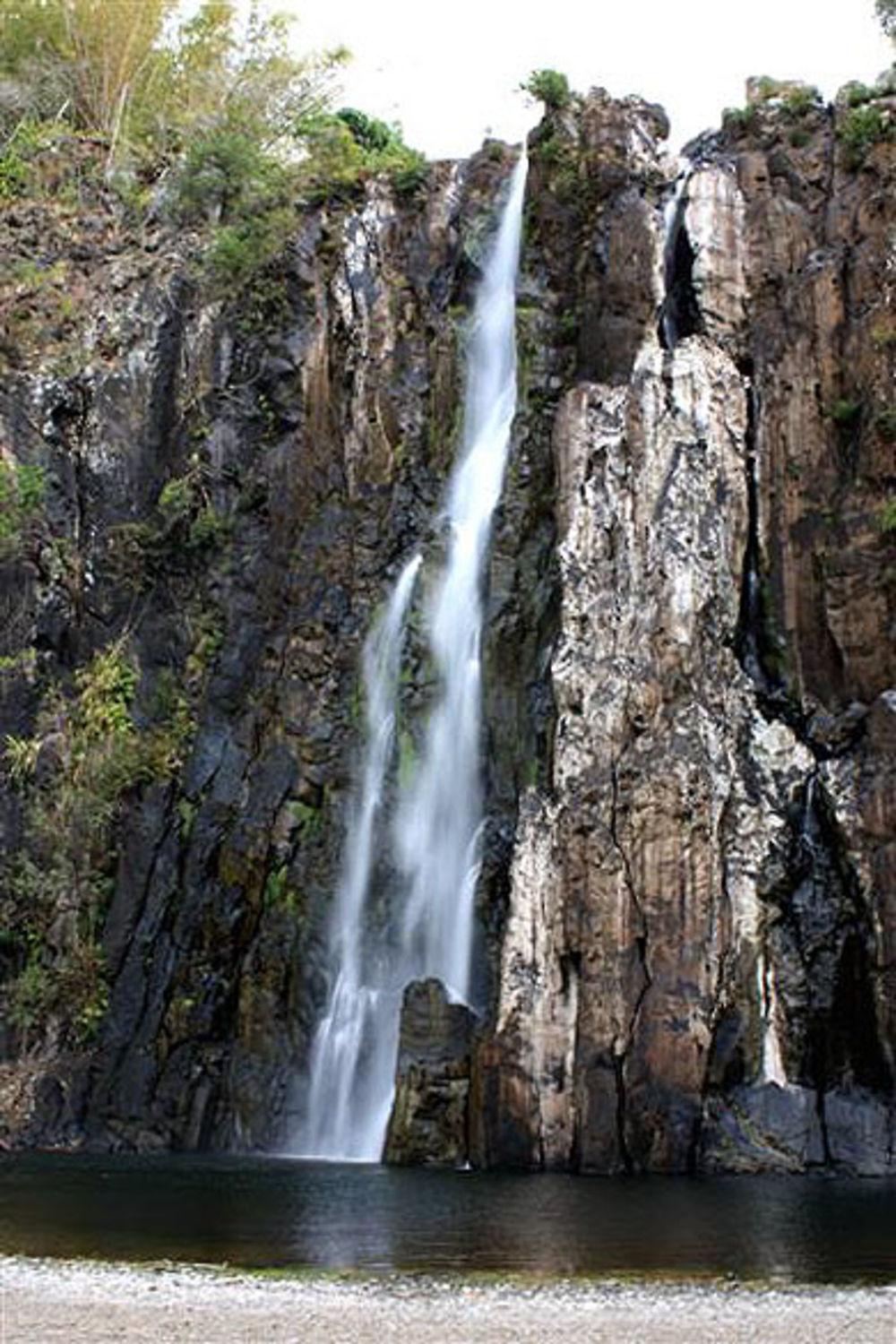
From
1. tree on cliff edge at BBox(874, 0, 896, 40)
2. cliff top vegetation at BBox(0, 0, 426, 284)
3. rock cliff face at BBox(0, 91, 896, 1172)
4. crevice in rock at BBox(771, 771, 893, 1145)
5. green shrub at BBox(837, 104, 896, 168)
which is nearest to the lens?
crevice in rock at BBox(771, 771, 893, 1145)

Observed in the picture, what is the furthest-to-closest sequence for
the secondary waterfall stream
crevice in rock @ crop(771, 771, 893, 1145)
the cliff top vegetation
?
the cliff top vegetation < the secondary waterfall stream < crevice in rock @ crop(771, 771, 893, 1145)

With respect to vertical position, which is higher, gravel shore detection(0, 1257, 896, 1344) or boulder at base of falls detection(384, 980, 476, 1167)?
boulder at base of falls detection(384, 980, 476, 1167)

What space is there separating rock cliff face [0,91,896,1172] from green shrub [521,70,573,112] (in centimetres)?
122

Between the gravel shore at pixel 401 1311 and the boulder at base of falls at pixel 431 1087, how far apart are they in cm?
1297

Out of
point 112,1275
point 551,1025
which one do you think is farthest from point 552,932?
point 112,1275

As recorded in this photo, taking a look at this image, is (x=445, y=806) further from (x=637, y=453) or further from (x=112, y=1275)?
(x=112, y=1275)

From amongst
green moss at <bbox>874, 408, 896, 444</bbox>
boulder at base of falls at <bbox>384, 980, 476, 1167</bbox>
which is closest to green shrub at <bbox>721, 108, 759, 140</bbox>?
green moss at <bbox>874, 408, 896, 444</bbox>

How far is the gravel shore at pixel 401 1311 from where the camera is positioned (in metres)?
13.3

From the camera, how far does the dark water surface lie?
57.6ft

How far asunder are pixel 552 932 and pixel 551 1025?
5.82 feet

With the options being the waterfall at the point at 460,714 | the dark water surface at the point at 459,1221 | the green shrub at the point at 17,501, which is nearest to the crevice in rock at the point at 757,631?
→ the waterfall at the point at 460,714

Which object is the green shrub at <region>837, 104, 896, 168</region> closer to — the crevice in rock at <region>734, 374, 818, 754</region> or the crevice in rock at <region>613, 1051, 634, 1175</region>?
the crevice in rock at <region>734, 374, 818, 754</region>

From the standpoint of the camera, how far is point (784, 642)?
110 ft

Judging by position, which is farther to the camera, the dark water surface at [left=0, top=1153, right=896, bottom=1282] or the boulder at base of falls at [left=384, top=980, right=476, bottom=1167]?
the boulder at base of falls at [left=384, top=980, right=476, bottom=1167]
